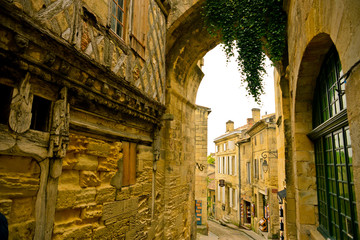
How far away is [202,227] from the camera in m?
12.5

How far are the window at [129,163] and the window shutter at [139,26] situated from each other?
141cm

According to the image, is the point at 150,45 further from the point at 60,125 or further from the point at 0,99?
the point at 0,99

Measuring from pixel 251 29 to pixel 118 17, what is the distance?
2517mm

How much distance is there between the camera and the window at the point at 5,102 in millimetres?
1823

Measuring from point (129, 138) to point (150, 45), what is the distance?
1.67 m

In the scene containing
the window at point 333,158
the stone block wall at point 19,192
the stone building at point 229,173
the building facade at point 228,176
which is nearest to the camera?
the stone block wall at point 19,192

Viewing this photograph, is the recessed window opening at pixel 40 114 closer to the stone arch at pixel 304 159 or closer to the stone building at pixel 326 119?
the stone building at pixel 326 119

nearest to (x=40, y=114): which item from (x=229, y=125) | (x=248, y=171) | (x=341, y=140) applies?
(x=341, y=140)

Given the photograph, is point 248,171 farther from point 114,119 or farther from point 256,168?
point 114,119

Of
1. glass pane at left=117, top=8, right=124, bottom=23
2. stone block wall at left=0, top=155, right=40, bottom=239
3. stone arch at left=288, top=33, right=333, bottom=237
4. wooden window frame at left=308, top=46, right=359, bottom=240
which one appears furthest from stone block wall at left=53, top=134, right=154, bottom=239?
wooden window frame at left=308, top=46, right=359, bottom=240

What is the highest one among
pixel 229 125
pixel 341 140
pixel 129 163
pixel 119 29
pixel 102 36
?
pixel 229 125

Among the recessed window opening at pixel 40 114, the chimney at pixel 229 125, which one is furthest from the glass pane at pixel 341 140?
the chimney at pixel 229 125

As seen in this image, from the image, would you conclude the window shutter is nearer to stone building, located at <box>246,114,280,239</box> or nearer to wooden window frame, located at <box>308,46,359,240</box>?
wooden window frame, located at <box>308,46,359,240</box>

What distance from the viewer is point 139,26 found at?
3.83 metres
